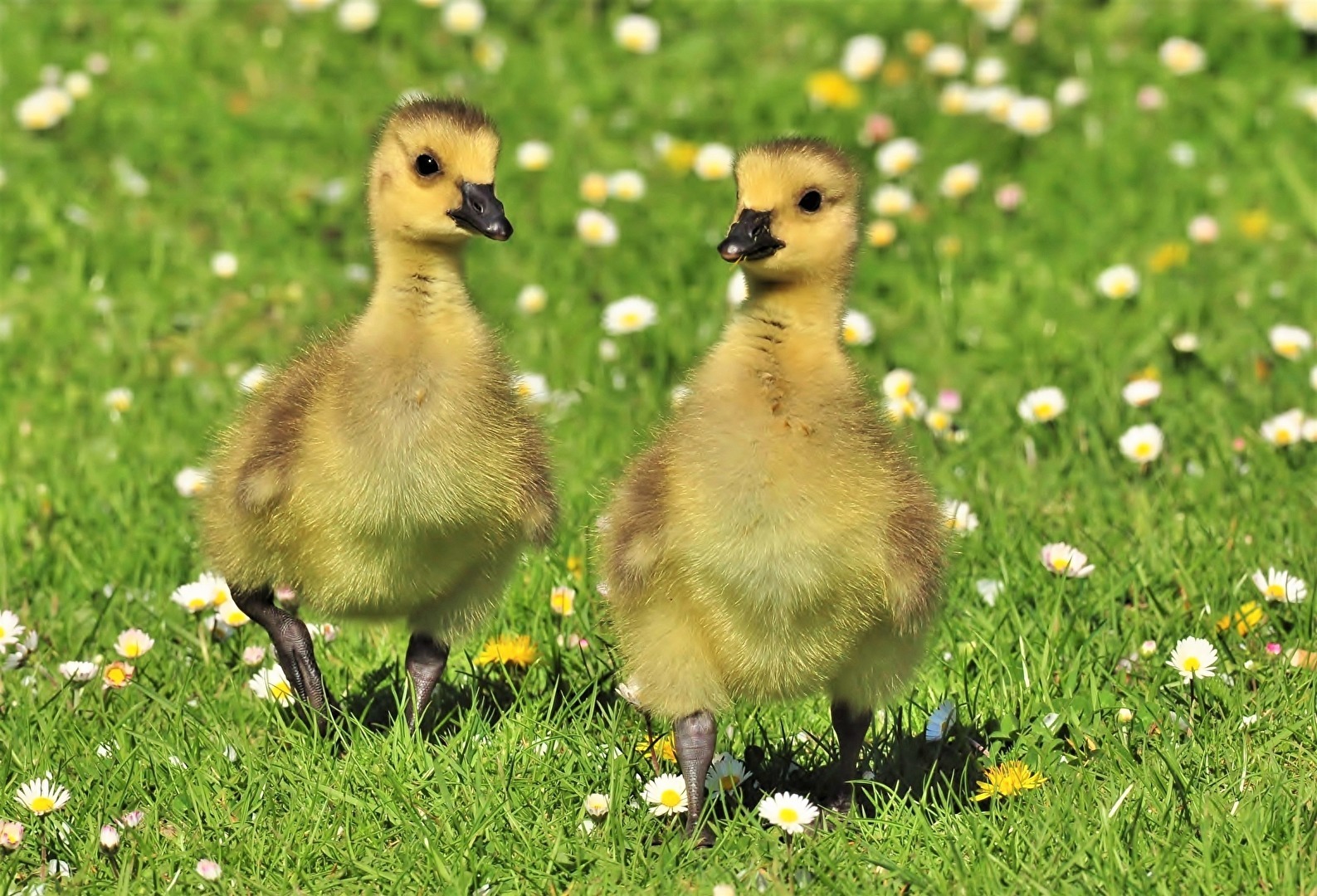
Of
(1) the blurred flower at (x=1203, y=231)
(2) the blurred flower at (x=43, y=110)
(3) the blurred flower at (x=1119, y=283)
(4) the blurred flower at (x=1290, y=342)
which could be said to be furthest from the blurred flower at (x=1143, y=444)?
(2) the blurred flower at (x=43, y=110)

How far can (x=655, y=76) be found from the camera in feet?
35.0

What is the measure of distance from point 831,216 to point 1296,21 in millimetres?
6733

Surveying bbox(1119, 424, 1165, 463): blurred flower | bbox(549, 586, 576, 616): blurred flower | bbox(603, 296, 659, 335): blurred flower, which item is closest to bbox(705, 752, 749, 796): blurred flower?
bbox(549, 586, 576, 616): blurred flower

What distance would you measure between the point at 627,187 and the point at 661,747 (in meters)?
4.60

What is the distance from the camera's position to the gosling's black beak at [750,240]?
14.8ft

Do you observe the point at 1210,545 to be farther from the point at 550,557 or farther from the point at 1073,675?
the point at 550,557

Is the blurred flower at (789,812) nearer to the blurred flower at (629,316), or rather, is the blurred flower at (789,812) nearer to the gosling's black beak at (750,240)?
the gosling's black beak at (750,240)

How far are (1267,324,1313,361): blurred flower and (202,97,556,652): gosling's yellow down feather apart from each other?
3.66 m

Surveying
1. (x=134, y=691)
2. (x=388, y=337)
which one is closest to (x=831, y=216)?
(x=388, y=337)

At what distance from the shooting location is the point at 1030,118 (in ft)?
32.8

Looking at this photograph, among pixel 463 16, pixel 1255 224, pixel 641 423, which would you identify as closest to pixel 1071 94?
pixel 1255 224

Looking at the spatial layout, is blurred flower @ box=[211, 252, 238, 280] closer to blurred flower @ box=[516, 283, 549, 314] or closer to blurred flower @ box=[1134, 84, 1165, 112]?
blurred flower @ box=[516, 283, 549, 314]

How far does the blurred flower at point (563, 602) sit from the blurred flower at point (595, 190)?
3.58 meters

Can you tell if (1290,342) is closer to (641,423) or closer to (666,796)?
(641,423)
